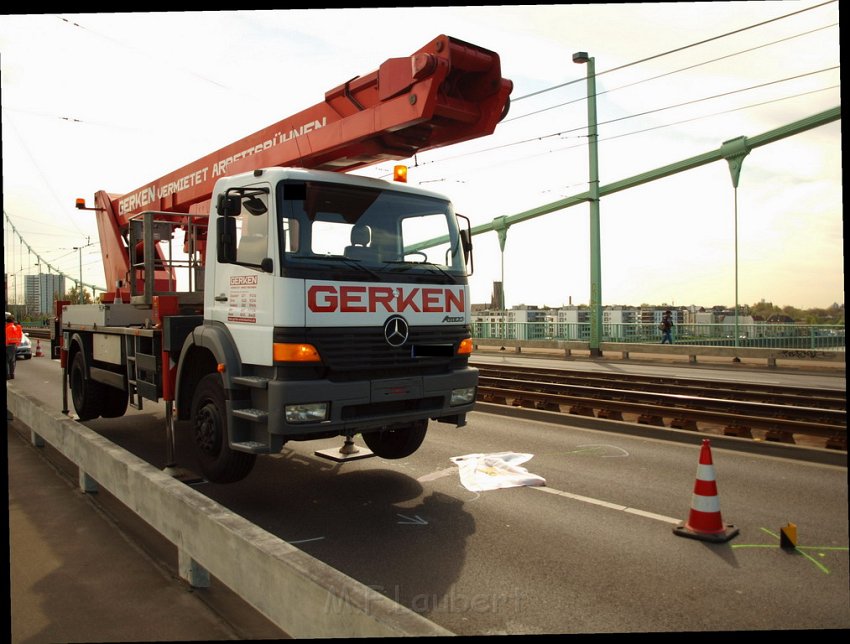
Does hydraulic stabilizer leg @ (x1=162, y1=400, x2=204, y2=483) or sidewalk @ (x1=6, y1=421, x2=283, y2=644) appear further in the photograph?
hydraulic stabilizer leg @ (x1=162, y1=400, x2=204, y2=483)

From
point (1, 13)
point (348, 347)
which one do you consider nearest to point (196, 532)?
point (348, 347)

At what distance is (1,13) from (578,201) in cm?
2702

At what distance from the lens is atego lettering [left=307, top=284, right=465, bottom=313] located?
5.01 meters

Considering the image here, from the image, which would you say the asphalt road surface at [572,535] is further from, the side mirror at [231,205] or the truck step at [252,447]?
the side mirror at [231,205]

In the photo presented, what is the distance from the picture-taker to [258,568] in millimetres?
3072

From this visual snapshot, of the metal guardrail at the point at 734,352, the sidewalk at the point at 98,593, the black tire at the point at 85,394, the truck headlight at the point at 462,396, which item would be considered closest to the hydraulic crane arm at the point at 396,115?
the truck headlight at the point at 462,396

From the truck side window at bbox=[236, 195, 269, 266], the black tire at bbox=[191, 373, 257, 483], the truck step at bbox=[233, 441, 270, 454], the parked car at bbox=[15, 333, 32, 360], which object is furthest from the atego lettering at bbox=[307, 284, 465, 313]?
the parked car at bbox=[15, 333, 32, 360]

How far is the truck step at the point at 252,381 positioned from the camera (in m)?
4.94

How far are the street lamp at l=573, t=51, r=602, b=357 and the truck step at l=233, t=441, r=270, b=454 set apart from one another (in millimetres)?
20617

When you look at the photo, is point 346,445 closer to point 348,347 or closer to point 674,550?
point 348,347

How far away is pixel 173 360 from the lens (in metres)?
6.21

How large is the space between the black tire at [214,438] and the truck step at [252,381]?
42cm

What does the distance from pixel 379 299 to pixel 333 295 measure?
416 mm

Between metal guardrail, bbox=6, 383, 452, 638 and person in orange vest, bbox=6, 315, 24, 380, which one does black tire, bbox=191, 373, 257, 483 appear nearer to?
metal guardrail, bbox=6, 383, 452, 638
